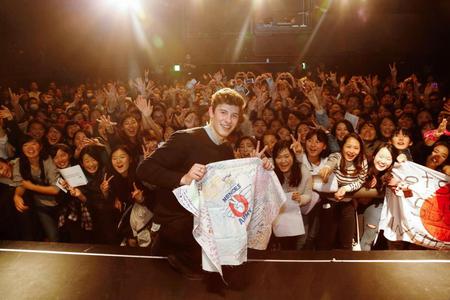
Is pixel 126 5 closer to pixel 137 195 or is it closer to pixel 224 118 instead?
pixel 137 195

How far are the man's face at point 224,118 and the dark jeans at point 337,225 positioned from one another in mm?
1690

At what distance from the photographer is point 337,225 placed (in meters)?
3.54

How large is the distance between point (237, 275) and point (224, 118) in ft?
3.90

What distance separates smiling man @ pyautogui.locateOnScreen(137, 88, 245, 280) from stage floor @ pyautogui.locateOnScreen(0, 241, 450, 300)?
0.34 m

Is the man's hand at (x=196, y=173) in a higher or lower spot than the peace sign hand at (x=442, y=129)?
lower

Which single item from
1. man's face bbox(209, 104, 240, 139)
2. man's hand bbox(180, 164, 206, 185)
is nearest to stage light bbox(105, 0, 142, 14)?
man's face bbox(209, 104, 240, 139)

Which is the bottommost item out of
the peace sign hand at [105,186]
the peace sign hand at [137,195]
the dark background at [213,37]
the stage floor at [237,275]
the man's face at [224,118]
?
the stage floor at [237,275]

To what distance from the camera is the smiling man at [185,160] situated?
2.17 meters

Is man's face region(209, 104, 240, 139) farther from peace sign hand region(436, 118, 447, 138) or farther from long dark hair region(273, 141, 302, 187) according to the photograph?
peace sign hand region(436, 118, 447, 138)

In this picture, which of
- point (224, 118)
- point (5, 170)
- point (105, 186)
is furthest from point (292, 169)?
point (5, 170)

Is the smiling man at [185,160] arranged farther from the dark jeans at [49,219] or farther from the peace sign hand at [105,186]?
the dark jeans at [49,219]

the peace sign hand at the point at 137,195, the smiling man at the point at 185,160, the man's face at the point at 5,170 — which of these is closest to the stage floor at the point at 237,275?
the smiling man at the point at 185,160

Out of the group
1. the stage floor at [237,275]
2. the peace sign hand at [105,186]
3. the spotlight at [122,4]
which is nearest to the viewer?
the stage floor at [237,275]

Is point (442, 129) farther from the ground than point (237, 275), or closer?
farther from the ground
